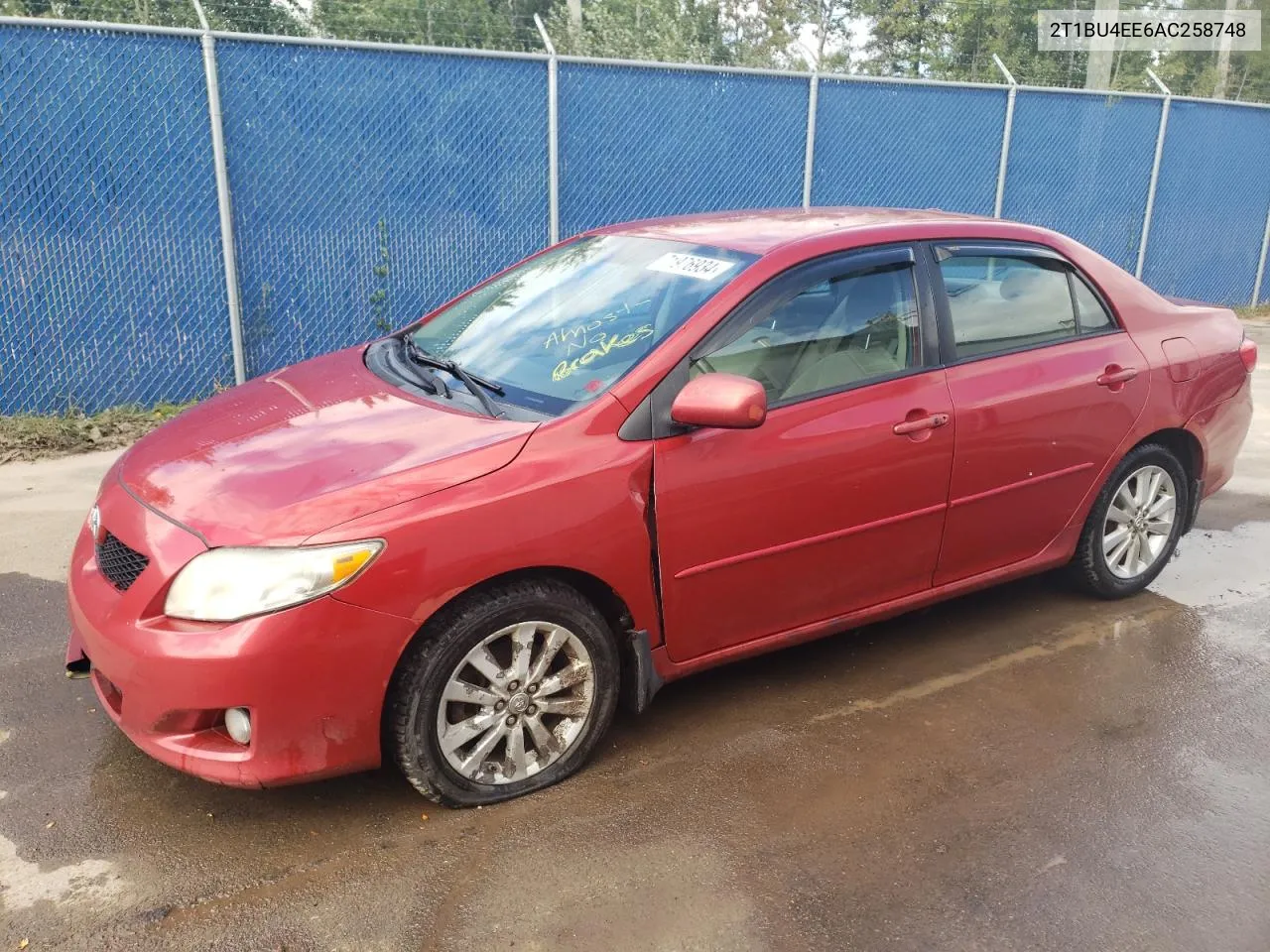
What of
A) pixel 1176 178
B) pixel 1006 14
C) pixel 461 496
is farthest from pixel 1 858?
pixel 1006 14

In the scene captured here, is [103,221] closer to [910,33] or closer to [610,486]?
[610,486]

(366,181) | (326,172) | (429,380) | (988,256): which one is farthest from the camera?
(366,181)

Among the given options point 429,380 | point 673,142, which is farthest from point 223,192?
point 429,380

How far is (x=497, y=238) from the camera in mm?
8492

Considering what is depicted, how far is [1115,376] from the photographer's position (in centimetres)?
434

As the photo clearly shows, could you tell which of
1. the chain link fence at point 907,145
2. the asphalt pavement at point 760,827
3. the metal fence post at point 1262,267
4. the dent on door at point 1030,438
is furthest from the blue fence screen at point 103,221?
the metal fence post at point 1262,267

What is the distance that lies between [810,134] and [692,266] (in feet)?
21.0

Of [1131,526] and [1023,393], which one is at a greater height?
[1023,393]

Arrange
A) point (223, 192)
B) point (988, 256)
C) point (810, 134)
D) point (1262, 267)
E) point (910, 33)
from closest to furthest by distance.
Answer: point (988, 256)
point (223, 192)
point (810, 134)
point (1262, 267)
point (910, 33)

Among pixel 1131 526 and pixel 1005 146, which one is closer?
pixel 1131 526

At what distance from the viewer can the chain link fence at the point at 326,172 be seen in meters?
7.01

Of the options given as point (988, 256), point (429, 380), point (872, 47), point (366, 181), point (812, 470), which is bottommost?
point (812, 470)

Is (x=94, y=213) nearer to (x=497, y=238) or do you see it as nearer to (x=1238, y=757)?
(x=497, y=238)

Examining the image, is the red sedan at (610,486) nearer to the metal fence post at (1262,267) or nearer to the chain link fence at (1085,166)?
the chain link fence at (1085,166)
